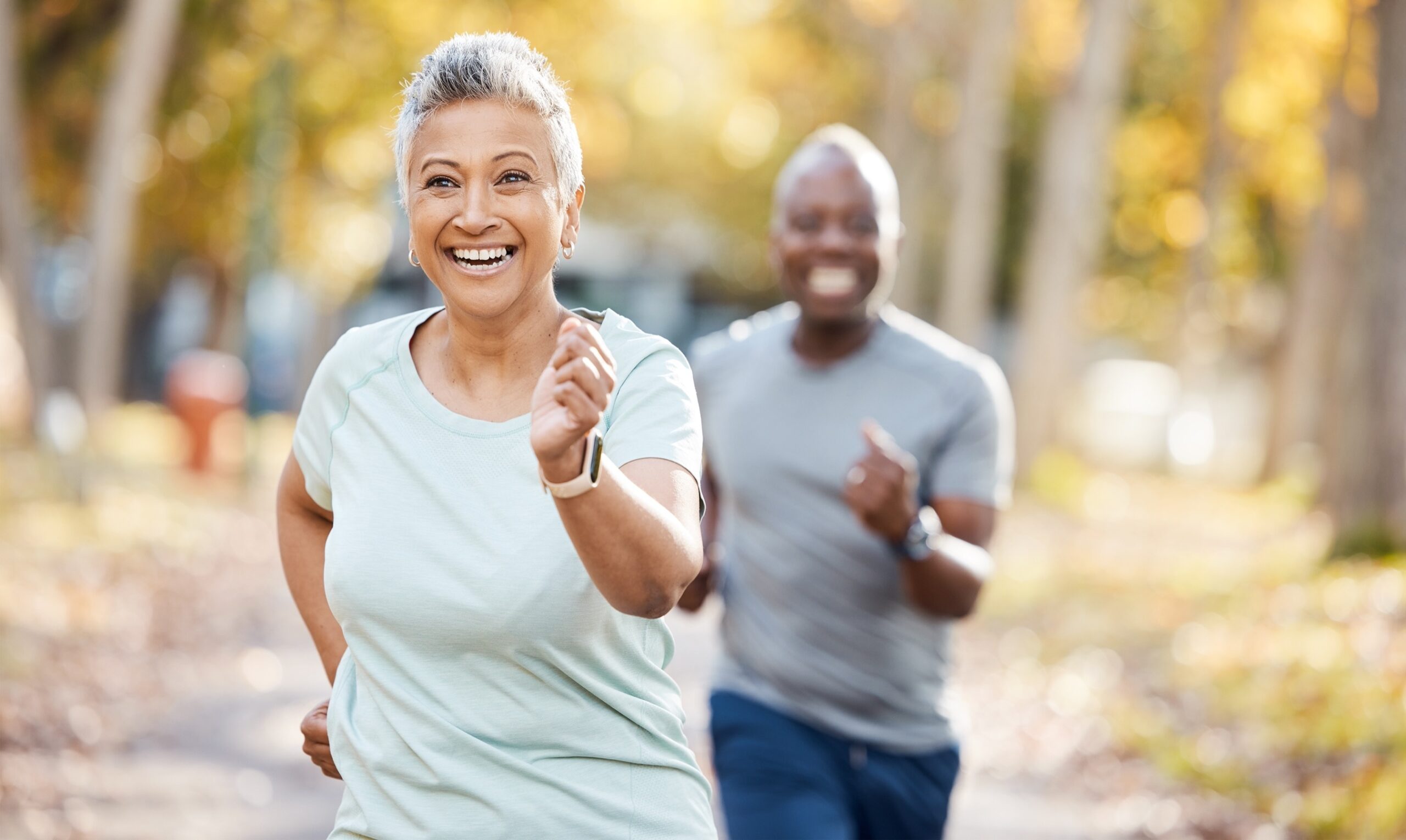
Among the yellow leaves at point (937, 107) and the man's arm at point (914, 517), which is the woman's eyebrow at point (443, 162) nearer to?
the man's arm at point (914, 517)

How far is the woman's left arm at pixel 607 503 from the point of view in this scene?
215cm

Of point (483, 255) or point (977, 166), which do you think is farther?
point (977, 166)

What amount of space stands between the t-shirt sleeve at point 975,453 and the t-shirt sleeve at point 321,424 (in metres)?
1.87

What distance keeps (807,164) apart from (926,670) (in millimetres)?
1359

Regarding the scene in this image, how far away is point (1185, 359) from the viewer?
79.9 ft

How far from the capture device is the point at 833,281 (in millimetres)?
4359

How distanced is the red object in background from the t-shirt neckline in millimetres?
16275

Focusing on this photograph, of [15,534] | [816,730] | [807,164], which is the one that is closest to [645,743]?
[816,730]


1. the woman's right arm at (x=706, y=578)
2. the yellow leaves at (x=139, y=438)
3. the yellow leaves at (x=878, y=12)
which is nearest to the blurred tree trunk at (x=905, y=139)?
the yellow leaves at (x=878, y=12)

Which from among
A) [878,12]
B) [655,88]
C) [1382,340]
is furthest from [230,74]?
[1382,340]

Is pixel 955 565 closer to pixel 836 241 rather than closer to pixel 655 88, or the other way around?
pixel 836 241

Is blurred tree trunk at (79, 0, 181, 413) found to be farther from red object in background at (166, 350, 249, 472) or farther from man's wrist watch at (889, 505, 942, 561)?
man's wrist watch at (889, 505, 942, 561)

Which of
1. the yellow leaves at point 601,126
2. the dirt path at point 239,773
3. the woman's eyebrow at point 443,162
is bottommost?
the dirt path at point 239,773

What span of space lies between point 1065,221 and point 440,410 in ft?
59.9
